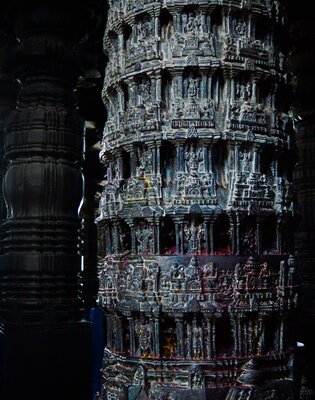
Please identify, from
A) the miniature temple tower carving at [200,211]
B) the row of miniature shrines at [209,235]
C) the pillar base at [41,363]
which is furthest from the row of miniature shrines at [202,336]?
the pillar base at [41,363]

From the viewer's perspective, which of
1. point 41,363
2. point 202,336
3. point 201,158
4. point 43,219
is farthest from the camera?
point 43,219

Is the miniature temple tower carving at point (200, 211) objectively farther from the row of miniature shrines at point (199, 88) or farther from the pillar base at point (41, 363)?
the pillar base at point (41, 363)

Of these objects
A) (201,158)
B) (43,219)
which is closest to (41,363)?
(43,219)

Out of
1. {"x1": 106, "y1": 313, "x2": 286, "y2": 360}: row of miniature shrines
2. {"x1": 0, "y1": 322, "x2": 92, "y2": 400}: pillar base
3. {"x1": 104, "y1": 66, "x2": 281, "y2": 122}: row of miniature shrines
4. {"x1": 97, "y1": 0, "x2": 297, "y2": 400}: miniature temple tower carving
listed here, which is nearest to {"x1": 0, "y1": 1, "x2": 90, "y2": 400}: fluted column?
{"x1": 0, "y1": 322, "x2": 92, "y2": 400}: pillar base

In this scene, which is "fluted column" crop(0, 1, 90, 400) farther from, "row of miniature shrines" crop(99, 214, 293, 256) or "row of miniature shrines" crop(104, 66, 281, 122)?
"row of miniature shrines" crop(104, 66, 281, 122)

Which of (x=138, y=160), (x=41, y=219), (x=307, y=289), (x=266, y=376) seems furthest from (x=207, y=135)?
(x=41, y=219)

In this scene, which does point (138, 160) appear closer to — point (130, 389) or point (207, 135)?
point (207, 135)

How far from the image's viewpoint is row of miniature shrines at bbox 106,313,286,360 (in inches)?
139

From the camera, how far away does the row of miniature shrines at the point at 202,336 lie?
3.53m

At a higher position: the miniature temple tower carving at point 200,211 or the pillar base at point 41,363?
the miniature temple tower carving at point 200,211

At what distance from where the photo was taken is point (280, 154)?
390 cm

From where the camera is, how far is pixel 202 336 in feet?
11.6

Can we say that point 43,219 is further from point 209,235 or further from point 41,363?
point 209,235

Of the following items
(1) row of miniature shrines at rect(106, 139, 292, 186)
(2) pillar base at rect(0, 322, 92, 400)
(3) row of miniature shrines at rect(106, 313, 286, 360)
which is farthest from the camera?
(2) pillar base at rect(0, 322, 92, 400)
